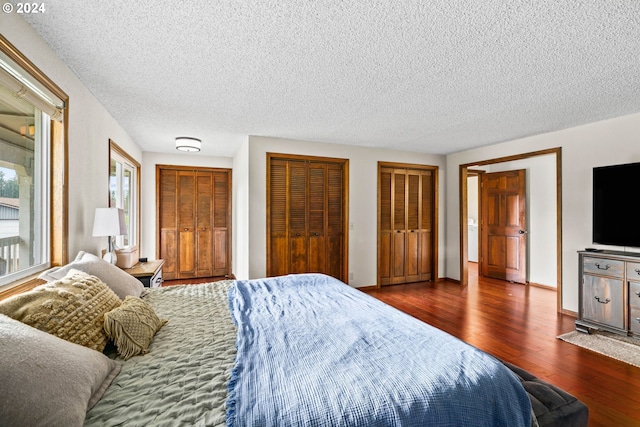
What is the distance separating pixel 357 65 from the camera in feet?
7.37

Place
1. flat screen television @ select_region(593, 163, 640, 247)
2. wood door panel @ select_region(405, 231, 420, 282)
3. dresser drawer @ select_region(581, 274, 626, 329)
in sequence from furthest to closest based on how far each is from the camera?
wood door panel @ select_region(405, 231, 420, 282), flat screen television @ select_region(593, 163, 640, 247), dresser drawer @ select_region(581, 274, 626, 329)

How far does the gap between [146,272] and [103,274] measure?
1318mm

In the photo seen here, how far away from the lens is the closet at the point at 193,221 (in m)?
5.63

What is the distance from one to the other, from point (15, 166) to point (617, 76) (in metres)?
4.26

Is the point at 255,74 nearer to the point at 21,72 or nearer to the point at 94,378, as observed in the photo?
the point at 21,72

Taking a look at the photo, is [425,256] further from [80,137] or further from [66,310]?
[66,310]

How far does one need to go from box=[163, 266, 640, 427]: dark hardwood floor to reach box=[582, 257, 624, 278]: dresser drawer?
69cm

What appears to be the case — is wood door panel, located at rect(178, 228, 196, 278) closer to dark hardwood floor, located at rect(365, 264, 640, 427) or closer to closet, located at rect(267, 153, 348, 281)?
closet, located at rect(267, 153, 348, 281)

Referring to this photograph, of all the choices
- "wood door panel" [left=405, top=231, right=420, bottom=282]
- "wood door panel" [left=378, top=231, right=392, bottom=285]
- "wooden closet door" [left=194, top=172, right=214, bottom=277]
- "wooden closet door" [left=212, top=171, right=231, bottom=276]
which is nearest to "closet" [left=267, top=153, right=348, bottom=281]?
"wood door panel" [left=378, top=231, right=392, bottom=285]

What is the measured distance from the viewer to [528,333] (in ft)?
10.6

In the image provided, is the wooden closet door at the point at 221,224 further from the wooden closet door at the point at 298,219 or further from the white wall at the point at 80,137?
the white wall at the point at 80,137

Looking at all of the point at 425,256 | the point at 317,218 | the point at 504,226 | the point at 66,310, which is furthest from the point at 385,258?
the point at 66,310

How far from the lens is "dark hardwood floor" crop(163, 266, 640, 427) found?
213 centimetres

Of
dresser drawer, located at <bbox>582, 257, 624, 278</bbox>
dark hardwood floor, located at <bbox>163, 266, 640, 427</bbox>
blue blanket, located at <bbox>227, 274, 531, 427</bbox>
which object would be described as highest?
dresser drawer, located at <bbox>582, 257, 624, 278</bbox>
